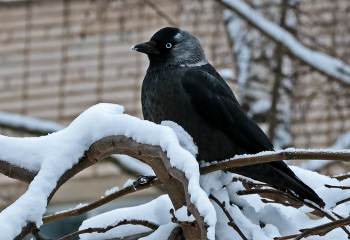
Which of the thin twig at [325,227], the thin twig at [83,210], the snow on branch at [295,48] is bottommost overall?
the thin twig at [325,227]

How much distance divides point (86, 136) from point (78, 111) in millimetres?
5814

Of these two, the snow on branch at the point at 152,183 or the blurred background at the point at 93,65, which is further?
the blurred background at the point at 93,65

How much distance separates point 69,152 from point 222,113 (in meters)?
1.20

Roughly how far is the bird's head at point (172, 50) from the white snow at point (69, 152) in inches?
44.6

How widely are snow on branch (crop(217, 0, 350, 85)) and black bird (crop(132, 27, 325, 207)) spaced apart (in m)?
1.85

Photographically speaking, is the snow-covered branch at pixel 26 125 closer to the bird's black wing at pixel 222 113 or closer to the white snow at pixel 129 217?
the bird's black wing at pixel 222 113

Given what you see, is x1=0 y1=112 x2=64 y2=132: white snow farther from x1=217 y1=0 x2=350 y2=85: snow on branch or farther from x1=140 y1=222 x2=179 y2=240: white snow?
x1=140 y1=222 x2=179 y2=240: white snow

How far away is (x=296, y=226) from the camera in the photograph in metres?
1.81

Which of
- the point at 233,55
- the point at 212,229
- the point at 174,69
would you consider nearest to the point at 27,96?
the point at 233,55

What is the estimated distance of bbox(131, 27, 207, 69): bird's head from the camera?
2895 mm

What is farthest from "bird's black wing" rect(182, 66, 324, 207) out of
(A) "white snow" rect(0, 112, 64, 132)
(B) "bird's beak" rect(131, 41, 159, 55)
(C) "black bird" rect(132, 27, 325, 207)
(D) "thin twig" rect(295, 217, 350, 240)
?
(A) "white snow" rect(0, 112, 64, 132)

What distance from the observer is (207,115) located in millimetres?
2533

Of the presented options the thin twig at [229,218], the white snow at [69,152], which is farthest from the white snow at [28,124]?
the thin twig at [229,218]

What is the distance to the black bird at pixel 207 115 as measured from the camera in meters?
2.45
